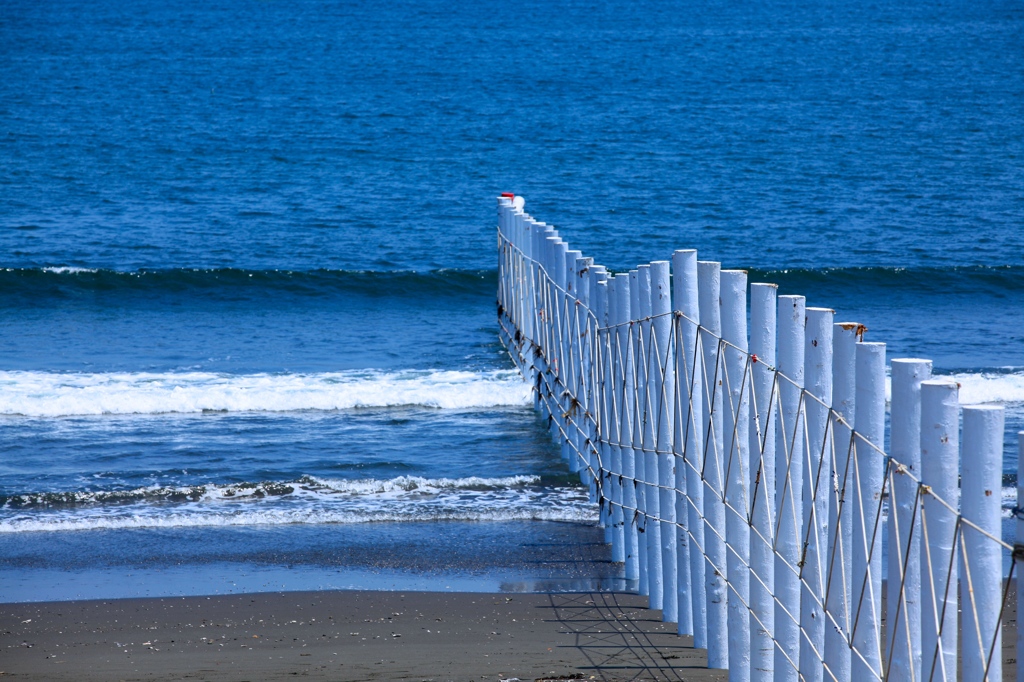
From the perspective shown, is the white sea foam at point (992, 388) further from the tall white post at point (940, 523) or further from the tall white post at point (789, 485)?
the tall white post at point (940, 523)

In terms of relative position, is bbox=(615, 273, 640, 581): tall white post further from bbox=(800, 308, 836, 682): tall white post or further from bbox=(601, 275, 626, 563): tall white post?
bbox=(800, 308, 836, 682): tall white post

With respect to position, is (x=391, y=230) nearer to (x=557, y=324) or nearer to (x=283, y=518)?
(x=557, y=324)

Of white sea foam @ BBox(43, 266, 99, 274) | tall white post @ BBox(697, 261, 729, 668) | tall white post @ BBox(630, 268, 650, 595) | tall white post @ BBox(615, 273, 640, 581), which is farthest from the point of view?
white sea foam @ BBox(43, 266, 99, 274)

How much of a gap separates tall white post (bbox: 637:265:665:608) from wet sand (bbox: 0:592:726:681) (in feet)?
0.75

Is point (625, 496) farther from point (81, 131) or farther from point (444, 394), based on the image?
point (81, 131)

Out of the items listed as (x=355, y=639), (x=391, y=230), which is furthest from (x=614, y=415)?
(x=391, y=230)

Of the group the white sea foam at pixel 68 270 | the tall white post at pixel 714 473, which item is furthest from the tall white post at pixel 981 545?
the white sea foam at pixel 68 270

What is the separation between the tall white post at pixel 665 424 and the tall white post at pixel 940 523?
2.54 metres

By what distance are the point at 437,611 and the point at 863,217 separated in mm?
22737

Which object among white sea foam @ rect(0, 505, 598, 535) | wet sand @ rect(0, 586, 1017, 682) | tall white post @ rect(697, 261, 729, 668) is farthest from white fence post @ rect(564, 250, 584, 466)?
tall white post @ rect(697, 261, 729, 668)

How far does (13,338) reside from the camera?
17.2 meters

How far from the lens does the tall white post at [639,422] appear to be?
6.26m

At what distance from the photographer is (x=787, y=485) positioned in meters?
4.23

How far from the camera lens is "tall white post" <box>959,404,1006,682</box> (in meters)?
2.93
